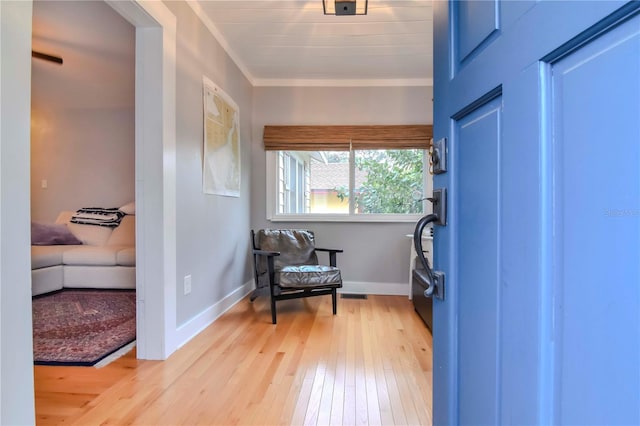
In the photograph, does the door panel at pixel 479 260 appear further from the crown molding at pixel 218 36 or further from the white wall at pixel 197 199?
the crown molding at pixel 218 36

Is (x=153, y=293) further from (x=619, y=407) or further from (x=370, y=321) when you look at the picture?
(x=619, y=407)

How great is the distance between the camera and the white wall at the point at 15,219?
0.94 meters

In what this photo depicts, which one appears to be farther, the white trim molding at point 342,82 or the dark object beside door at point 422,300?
the white trim molding at point 342,82

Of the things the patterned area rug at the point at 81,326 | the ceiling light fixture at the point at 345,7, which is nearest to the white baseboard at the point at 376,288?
the patterned area rug at the point at 81,326

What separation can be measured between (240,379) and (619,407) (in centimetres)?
165

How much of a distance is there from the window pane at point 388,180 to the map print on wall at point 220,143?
4.66 feet

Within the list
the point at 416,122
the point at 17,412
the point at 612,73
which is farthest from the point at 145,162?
the point at 416,122

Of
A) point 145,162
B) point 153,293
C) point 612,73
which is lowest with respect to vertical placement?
point 153,293

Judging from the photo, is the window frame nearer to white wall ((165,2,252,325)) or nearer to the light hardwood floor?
white wall ((165,2,252,325))

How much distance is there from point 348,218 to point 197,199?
1.78m

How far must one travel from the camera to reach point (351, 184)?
A: 144 inches

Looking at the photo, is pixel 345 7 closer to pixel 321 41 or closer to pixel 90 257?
pixel 321 41

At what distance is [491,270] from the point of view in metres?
0.56

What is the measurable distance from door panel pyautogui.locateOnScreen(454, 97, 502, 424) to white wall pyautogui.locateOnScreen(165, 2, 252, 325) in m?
1.85
